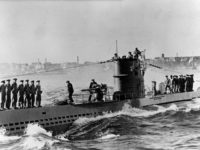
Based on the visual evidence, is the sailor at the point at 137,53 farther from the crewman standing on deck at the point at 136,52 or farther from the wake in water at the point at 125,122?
the wake in water at the point at 125,122

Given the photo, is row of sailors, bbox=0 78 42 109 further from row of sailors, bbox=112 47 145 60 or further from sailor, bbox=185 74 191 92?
sailor, bbox=185 74 191 92

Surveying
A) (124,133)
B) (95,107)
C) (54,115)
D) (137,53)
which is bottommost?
(124,133)

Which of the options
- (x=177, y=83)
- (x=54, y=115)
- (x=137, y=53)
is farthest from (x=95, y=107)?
(x=177, y=83)

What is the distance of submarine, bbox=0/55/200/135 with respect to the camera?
1404cm

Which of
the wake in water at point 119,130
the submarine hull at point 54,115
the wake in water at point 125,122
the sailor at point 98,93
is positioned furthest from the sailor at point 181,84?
the sailor at point 98,93

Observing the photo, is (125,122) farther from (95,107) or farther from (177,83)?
(177,83)

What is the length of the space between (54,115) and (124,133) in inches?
139

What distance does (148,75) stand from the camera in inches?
3661

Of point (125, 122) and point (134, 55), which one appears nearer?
point (125, 122)

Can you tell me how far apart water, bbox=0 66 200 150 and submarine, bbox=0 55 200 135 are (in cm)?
30

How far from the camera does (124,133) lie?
13867mm

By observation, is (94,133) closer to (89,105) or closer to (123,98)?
(89,105)

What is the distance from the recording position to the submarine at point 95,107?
46.1 ft

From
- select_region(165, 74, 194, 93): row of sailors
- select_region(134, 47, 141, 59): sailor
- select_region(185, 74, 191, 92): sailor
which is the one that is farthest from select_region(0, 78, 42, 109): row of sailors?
select_region(185, 74, 191, 92): sailor
